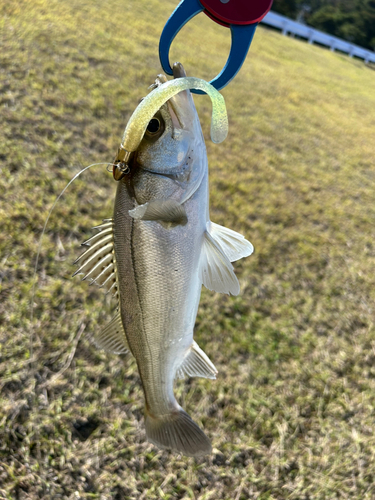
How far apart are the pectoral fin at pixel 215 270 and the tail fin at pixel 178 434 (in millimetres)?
506

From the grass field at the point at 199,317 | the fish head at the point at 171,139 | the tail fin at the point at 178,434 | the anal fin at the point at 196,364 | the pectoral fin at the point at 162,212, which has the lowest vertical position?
the grass field at the point at 199,317

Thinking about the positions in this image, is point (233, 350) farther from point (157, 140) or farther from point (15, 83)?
point (15, 83)

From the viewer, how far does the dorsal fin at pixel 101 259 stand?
106 centimetres

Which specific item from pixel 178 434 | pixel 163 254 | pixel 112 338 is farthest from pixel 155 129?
pixel 178 434

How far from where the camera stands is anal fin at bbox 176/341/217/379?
4.03ft

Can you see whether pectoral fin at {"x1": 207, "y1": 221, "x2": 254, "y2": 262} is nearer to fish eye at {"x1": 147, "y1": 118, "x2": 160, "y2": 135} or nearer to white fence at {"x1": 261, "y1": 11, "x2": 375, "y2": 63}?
fish eye at {"x1": 147, "y1": 118, "x2": 160, "y2": 135}

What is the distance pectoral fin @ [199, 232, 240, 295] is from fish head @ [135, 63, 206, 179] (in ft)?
0.75

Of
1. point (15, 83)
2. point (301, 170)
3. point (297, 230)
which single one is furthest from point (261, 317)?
point (15, 83)

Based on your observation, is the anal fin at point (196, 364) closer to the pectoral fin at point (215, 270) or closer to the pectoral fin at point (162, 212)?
the pectoral fin at point (215, 270)

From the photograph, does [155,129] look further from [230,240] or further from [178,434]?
[178,434]

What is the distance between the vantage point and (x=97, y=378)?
7.31 ft

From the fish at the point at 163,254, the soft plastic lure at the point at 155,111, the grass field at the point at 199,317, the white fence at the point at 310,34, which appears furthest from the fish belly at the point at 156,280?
the white fence at the point at 310,34

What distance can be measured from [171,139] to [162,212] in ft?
0.67

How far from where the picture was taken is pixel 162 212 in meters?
0.96
